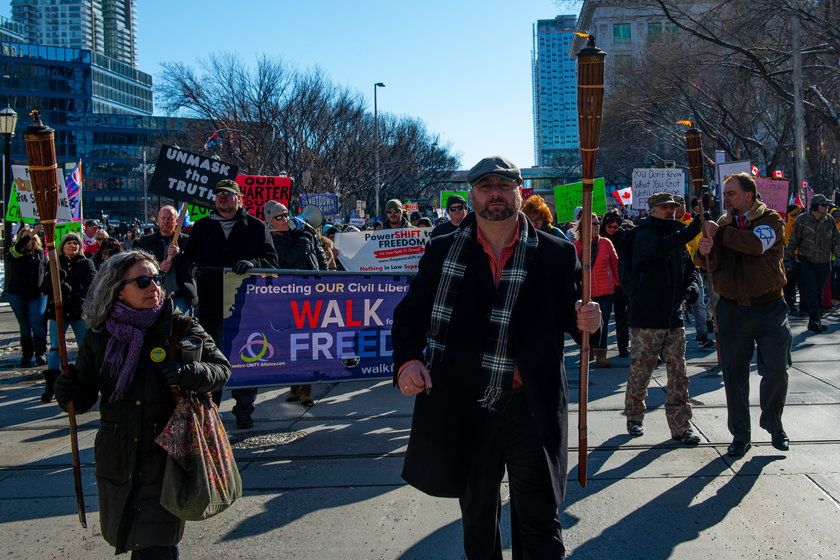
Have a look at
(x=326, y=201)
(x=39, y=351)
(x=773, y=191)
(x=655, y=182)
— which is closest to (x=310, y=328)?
(x=39, y=351)

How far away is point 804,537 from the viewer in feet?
13.1

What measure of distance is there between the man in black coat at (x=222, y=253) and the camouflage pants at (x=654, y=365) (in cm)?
306

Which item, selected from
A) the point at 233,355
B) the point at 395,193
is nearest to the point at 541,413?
the point at 233,355

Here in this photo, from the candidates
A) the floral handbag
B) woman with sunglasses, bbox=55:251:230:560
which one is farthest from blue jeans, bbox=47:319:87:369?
the floral handbag

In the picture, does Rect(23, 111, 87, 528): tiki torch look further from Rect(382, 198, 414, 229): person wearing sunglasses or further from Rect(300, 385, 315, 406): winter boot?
Rect(382, 198, 414, 229): person wearing sunglasses

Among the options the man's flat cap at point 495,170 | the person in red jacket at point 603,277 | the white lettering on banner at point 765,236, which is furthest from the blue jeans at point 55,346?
the white lettering on banner at point 765,236

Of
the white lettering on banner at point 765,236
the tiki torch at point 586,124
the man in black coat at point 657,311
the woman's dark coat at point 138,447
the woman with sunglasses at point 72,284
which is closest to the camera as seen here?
the woman's dark coat at point 138,447

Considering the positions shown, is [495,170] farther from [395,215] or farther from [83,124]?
[83,124]

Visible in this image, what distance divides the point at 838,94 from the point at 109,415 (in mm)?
26203

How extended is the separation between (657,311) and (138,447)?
3.94 meters

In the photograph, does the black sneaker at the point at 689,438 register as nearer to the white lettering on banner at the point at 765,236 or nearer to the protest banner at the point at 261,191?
the white lettering on banner at the point at 765,236

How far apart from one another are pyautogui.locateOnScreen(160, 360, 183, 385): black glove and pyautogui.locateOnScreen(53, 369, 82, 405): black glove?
47 cm

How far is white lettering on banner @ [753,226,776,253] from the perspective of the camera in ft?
16.8

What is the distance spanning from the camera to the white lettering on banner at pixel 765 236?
5.13m
